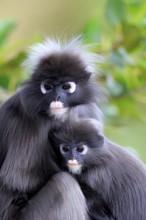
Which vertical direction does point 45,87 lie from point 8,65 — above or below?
below

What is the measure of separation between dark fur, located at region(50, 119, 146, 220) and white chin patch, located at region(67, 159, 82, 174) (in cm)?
3

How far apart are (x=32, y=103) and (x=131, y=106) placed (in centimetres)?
125

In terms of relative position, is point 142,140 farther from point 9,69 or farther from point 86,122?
point 86,122

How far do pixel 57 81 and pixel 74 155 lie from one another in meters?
0.25

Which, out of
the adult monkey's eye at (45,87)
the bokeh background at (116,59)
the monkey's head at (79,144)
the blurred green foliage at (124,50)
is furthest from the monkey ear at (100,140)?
the blurred green foliage at (124,50)

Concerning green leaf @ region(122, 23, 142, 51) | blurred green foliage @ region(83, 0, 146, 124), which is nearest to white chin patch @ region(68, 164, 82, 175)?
blurred green foliage @ region(83, 0, 146, 124)

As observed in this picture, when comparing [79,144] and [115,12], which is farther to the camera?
[115,12]

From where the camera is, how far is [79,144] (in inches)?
96.8

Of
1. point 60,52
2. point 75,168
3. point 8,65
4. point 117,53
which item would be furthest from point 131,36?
point 75,168

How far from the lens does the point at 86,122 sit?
2.48 meters

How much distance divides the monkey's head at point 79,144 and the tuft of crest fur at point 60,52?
23 cm

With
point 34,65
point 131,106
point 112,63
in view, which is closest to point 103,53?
point 112,63

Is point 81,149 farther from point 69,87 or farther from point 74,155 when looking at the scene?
point 69,87

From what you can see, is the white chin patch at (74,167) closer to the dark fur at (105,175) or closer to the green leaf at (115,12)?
the dark fur at (105,175)
